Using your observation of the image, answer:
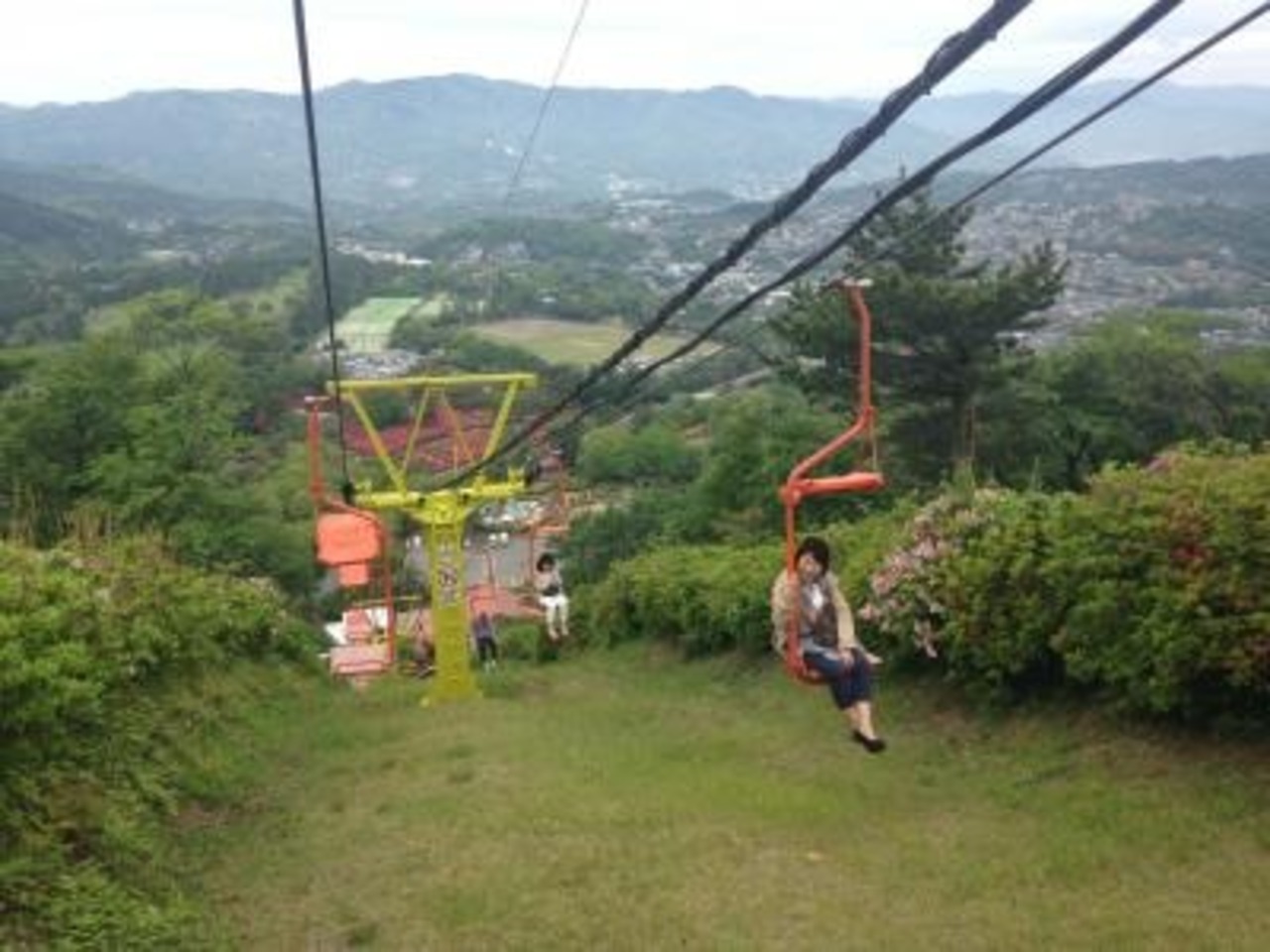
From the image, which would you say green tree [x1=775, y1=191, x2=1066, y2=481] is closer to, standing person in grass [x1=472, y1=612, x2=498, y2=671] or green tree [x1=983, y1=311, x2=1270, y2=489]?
green tree [x1=983, y1=311, x2=1270, y2=489]

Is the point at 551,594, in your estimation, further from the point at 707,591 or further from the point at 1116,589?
the point at 1116,589

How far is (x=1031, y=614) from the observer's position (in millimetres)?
11219

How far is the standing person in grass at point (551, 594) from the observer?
20328 mm

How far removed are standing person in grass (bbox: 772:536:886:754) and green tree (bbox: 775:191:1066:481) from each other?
894 inches

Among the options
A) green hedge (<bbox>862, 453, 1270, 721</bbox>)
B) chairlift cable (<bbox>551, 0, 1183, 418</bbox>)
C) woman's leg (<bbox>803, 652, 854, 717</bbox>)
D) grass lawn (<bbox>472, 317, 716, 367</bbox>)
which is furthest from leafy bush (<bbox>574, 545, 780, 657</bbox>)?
grass lawn (<bbox>472, 317, 716, 367</bbox>)

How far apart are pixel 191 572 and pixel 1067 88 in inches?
573

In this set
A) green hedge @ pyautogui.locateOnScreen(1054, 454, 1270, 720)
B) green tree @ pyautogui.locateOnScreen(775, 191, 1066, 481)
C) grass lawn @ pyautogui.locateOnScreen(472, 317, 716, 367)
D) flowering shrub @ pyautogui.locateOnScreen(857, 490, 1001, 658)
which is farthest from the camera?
grass lawn @ pyautogui.locateOnScreen(472, 317, 716, 367)

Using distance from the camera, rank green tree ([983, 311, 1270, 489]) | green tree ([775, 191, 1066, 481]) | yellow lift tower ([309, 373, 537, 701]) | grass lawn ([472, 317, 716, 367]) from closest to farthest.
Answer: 1. yellow lift tower ([309, 373, 537, 701])
2. green tree ([775, 191, 1066, 481])
3. green tree ([983, 311, 1270, 489])
4. grass lawn ([472, 317, 716, 367])

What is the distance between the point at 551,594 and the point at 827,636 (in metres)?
11.9

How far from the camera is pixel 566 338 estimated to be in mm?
111312

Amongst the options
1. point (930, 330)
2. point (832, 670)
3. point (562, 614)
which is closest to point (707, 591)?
point (562, 614)

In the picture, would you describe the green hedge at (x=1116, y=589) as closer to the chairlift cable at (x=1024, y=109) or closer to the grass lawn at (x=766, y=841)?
the grass lawn at (x=766, y=841)

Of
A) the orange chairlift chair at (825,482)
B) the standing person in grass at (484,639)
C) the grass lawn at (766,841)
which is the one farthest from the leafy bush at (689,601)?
the orange chairlift chair at (825,482)

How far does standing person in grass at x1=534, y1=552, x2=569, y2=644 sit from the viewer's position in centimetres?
2033
